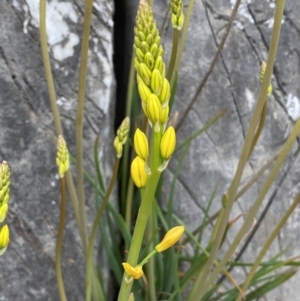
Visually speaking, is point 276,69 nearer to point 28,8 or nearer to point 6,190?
point 28,8

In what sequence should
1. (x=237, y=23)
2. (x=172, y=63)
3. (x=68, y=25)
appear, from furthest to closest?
(x=237, y=23) < (x=68, y=25) < (x=172, y=63)

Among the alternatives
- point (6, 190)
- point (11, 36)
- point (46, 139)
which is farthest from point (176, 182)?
point (6, 190)

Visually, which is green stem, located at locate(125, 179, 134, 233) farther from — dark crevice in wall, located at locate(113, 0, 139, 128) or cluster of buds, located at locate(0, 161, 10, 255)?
cluster of buds, located at locate(0, 161, 10, 255)

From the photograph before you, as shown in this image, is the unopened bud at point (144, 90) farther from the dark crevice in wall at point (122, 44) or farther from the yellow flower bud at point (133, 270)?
the dark crevice in wall at point (122, 44)

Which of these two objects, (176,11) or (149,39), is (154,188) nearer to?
(149,39)

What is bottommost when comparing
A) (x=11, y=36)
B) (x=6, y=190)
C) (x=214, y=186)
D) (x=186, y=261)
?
(x=186, y=261)

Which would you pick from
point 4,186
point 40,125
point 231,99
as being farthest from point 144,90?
point 231,99
